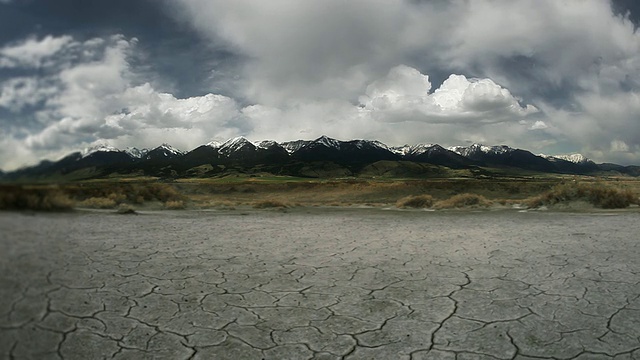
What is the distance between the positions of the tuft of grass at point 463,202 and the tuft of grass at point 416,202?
0.38 m

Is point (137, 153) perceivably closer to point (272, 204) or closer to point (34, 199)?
point (34, 199)

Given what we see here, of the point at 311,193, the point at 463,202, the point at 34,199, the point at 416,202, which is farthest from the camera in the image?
the point at 416,202

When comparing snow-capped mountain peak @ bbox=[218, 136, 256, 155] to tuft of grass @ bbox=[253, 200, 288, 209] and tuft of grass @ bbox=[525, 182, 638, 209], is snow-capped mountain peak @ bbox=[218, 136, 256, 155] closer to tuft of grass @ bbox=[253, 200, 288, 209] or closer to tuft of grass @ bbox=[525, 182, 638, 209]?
tuft of grass @ bbox=[253, 200, 288, 209]

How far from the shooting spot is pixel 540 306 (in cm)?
380

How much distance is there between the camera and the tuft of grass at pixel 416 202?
54.0 feet

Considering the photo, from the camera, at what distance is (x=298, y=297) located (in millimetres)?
4172

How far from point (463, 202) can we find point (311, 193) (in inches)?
282

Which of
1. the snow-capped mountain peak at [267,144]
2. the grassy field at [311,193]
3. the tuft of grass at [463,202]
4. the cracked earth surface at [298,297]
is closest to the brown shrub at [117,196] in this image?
the grassy field at [311,193]

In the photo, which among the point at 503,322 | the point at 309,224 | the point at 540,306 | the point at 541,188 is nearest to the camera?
the point at 503,322

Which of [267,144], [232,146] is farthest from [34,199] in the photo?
[267,144]

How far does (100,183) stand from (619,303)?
15.6 ft

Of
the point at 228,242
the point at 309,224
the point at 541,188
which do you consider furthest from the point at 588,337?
the point at 541,188

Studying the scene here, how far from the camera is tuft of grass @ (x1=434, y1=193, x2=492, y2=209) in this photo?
53.0 feet

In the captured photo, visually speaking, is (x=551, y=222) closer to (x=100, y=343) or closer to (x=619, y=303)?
(x=619, y=303)
